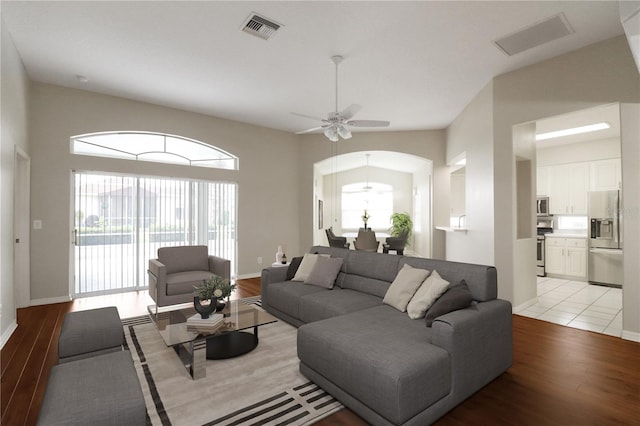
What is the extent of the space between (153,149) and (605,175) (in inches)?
342

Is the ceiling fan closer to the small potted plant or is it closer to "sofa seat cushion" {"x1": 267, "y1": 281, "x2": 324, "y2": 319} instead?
"sofa seat cushion" {"x1": 267, "y1": 281, "x2": 324, "y2": 319}

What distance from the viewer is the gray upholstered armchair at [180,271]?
13.4 feet

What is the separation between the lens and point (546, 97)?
3965 millimetres

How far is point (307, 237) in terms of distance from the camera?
→ 24.6 ft

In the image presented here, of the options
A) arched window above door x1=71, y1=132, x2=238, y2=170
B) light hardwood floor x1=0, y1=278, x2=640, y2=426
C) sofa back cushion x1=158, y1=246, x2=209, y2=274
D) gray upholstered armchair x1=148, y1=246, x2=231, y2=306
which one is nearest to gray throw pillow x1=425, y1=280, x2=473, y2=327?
light hardwood floor x1=0, y1=278, x2=640, y2=426

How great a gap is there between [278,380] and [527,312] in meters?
3.67

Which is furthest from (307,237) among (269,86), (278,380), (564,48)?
(564,48)

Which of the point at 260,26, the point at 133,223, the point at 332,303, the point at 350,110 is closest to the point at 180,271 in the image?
the point at 133,223

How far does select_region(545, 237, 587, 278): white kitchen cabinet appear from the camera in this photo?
20.5ft

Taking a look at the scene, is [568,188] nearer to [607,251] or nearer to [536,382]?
[607,251]

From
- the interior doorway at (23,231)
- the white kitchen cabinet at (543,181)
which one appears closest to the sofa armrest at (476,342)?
the interior doorway at (23,231)

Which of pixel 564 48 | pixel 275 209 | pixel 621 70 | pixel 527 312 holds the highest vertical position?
pixel 564 48

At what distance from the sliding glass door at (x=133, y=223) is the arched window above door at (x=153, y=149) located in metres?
0.36

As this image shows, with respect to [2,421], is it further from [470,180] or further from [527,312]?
[470,180]
